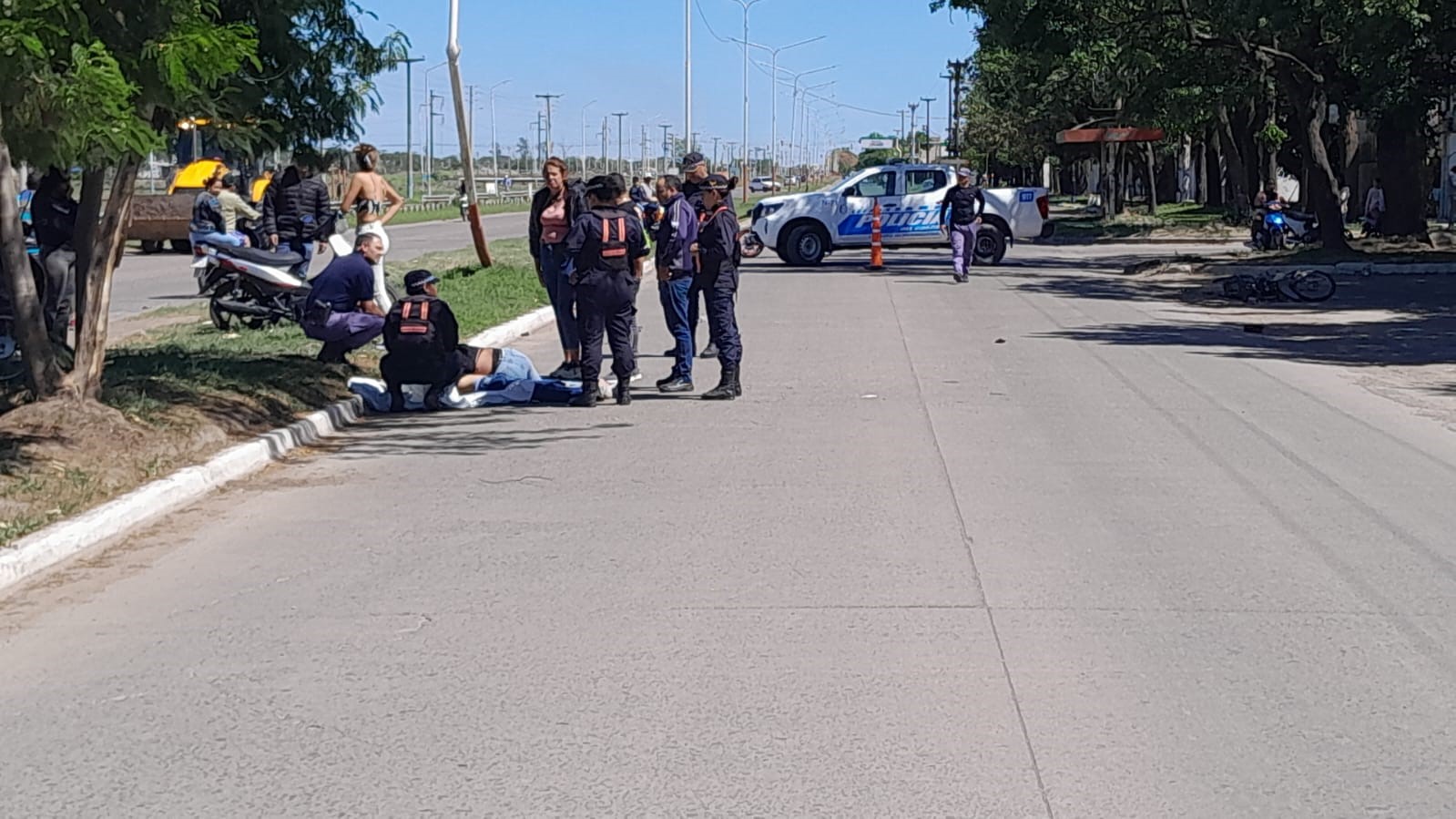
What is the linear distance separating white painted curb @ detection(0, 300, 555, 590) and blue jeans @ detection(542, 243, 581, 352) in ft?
6.85

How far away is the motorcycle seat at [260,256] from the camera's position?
1694 centimetres

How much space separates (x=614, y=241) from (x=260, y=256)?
5598mm

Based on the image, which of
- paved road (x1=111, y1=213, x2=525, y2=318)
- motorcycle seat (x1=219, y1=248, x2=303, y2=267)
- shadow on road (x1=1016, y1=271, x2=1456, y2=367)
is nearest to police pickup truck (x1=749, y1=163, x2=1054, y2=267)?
shadow on road (x1=1016, y1=271, x2=1456, y2=367)

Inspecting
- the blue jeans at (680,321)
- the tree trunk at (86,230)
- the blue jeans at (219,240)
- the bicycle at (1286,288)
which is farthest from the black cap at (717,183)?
the bicycle at (1286,288)

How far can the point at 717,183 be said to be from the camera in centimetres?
1396

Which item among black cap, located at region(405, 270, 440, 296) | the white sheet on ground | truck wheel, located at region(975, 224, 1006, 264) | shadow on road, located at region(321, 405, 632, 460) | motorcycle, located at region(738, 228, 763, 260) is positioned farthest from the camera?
motorcycle, located at region(738, 228, 763, 260)

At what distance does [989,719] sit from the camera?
565 centimetres

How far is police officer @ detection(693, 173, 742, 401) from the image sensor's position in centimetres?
1339

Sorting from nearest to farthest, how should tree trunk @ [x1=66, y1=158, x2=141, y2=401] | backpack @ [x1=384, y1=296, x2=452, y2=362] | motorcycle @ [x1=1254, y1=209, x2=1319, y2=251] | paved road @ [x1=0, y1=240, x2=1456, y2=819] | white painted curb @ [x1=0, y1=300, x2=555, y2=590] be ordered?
paved road @ [x1=0, y1=240, x2=1456, y2=819] < white painted curb @ [x1=0, y1=300, x2=555, y2=590] < tree trunk @ [x1=66, y1=158, x2=141, y2=401] < backpack @ [x1=384, y1=296, x2=452, y2=362] < motorcycle @ [x1=1254, y1=209, x2=1319, y2=251]

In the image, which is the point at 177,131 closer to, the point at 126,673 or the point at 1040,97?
the point at 126,673

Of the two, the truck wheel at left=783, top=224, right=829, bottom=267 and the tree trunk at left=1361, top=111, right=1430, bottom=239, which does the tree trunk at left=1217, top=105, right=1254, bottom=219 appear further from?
the truck wheel at left=783, top=224, right=829, bottom=267

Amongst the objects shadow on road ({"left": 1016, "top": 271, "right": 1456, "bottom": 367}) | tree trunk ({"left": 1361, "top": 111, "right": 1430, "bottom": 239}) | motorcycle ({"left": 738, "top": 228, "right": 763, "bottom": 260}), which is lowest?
shadow on road ({"left": 1016, "top": 271, "right": 1456, "bottom": 367})

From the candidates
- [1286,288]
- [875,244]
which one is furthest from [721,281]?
[875,244]

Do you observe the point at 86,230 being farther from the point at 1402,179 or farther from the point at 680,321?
the point at 1402,179
